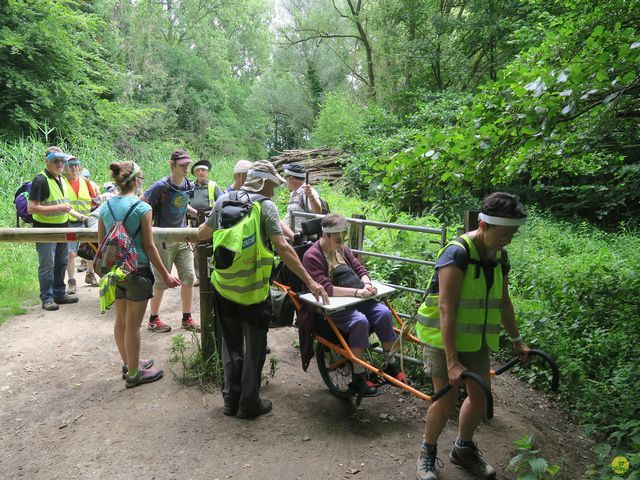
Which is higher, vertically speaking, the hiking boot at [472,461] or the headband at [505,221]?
the headband at [505,221]

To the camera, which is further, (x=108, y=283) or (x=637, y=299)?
(x=637, y=299)

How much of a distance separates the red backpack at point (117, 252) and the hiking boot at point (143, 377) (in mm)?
975

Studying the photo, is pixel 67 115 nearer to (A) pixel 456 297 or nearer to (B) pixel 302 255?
(B) pixel 302 255

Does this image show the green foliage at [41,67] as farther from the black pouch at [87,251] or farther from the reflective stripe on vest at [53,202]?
the reflective stripe on vest at [53,202]

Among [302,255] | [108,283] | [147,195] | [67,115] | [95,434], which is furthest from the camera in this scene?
[67,115]

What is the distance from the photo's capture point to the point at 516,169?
14.6 ft

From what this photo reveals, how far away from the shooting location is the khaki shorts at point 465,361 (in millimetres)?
2906

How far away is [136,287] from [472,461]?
279 centimetres

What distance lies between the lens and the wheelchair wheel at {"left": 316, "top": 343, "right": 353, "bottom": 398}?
13.2ft

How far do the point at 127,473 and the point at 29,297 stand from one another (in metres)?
4.70

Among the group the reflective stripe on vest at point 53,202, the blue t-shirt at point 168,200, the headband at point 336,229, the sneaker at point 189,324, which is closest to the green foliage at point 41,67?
the reflective stripe on vest at point 53,202

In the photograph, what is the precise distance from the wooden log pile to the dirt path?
34.8 feet

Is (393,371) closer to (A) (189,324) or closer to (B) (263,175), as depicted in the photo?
(B) (263,175)

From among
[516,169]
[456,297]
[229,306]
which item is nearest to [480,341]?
[456,297]
